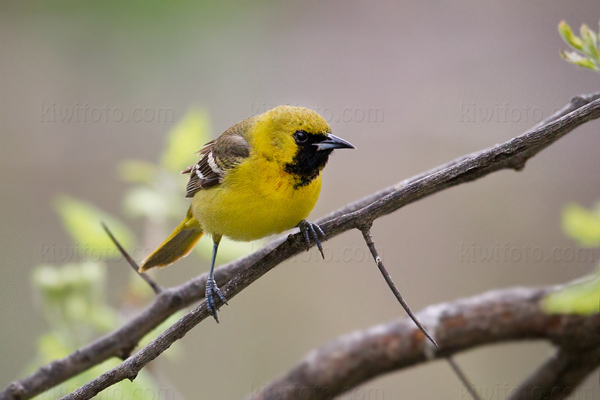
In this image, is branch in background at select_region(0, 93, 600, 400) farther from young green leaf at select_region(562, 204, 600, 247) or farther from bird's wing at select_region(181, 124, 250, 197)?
bird's wing at select_region(181, 124, 250, 197)

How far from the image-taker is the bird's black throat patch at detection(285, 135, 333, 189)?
2.36 metres

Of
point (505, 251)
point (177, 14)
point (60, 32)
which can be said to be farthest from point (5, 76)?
point (505, 251)

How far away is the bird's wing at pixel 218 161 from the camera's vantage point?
8.30ft

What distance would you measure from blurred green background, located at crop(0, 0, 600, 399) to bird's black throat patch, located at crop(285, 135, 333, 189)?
1810 millimetres

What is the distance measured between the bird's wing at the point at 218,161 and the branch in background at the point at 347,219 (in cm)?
36

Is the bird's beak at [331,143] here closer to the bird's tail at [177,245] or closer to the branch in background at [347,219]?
the branch in background at [347,219]

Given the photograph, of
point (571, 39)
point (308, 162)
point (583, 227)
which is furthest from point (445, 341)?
point (571, 39)

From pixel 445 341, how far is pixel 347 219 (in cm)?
112

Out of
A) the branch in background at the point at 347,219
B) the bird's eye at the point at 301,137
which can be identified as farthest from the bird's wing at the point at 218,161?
the branch in background at the point at 347,219

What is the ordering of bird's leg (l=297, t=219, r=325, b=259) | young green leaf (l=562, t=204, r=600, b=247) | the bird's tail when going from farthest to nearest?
the bird's tail
bird's leg (l=297, t=219, r=325, b=259)
young green leaf (l=562, t=204, r=600, b=247)

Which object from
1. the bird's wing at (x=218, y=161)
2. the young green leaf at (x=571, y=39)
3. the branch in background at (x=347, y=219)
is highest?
the bird's wing at (x=218, y=161)

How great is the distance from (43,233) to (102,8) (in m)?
2.04

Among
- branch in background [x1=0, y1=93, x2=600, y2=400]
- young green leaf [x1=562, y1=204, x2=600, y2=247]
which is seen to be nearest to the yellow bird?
branch in background [x1=0, y1=93, x2=600, y2=400]

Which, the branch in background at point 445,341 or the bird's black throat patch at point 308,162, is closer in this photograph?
the bird's black throat patch at point 308,162
